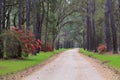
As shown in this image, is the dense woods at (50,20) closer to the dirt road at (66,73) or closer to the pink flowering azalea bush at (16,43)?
the pink flowering azalea bush at (16,43)

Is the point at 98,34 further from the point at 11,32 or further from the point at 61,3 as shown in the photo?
the point at 11,32

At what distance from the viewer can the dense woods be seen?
1278 inches

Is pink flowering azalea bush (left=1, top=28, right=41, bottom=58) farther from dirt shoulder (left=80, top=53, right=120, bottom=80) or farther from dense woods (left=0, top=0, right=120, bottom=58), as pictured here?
dirt shoulder (left=80, top=53, right=120, bottom=80)

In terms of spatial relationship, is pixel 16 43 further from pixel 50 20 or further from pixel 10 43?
pixel 50 20

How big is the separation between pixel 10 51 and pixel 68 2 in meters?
45.2

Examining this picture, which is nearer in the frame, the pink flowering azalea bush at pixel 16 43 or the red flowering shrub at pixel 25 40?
the pink flowering azalea bush at pixel 16 43

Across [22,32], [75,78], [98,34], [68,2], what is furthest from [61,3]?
[75,78]

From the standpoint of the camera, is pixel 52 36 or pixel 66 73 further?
pixel 52 36

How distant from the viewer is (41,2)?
57.1 m

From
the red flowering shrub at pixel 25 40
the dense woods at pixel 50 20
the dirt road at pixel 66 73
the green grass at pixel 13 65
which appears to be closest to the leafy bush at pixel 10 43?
the dense woods at pixel 50 20

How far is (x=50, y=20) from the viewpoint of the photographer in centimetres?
6631

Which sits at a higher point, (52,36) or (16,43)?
(52,36)

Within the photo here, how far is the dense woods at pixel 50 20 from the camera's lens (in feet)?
107

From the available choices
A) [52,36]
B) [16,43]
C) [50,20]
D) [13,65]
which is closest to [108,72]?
[13,65]
